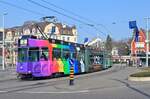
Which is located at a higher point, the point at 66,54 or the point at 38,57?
the point at 66,54

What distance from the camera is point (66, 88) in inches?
998

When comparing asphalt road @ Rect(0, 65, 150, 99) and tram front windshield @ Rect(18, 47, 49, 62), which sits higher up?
tram front windshield @ Rect(18, 47, 49, 62)

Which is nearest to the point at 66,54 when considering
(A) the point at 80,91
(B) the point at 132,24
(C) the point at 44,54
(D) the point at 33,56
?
(C) the point at 44,54

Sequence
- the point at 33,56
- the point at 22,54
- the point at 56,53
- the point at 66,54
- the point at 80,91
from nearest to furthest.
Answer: the point at 80,91 → the point at 33,56 → the point at 22,54 → the point at 56,53 → the point at 66,54

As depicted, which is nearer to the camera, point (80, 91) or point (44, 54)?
point (80, 91)

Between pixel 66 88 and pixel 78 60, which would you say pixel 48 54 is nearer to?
pixel 78 60

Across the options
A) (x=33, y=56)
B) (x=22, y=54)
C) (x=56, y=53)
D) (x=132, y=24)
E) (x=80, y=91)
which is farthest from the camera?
(x=132, y=24)

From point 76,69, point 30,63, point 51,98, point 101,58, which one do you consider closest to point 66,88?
point 51,98

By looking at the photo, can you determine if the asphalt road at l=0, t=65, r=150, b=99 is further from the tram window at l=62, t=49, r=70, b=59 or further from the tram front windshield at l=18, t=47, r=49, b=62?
the tram window at l=62, t=49, r=70, b=59

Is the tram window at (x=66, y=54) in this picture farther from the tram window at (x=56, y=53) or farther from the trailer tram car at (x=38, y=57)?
the tram window at (x=56, y=53)

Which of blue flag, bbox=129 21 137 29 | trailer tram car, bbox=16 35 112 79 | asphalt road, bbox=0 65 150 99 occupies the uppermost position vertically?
blue flag, bbox=129 21 137 29

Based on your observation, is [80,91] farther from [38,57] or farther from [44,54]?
[44,54]

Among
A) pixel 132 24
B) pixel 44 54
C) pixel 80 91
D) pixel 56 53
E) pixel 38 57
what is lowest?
pixel 80 91

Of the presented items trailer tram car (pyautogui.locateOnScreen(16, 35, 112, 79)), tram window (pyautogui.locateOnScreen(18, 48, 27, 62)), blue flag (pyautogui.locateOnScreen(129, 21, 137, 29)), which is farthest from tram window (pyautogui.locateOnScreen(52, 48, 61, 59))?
blue flag (pyautogui.locateOnScreen(129, 21, 137, 29))
